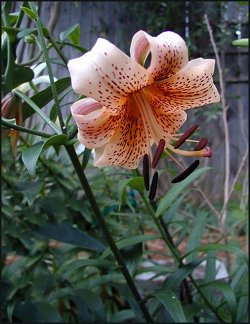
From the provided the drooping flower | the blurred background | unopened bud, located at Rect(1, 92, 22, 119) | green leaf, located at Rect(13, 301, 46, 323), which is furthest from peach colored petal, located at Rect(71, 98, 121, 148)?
the blurred background

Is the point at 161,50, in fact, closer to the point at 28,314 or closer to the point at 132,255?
the point at 132,255

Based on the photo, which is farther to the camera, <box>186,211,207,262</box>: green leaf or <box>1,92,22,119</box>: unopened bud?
<box>186,211,207,262</box>: green leaf

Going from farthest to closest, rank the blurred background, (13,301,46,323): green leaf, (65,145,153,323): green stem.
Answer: the blurred background < (13,301,46,323): green leaf < (65,145,153,323): green stem

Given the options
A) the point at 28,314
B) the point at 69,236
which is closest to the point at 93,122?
the point at 69,236

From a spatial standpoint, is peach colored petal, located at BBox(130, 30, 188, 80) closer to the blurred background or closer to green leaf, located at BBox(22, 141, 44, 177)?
green leaf, located at BBox(22, 141, 44, 177)

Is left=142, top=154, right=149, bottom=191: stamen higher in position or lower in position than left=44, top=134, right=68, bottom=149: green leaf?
lower

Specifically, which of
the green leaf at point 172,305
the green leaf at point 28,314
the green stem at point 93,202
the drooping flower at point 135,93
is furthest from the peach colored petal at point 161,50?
the green leaf at point 28,314
